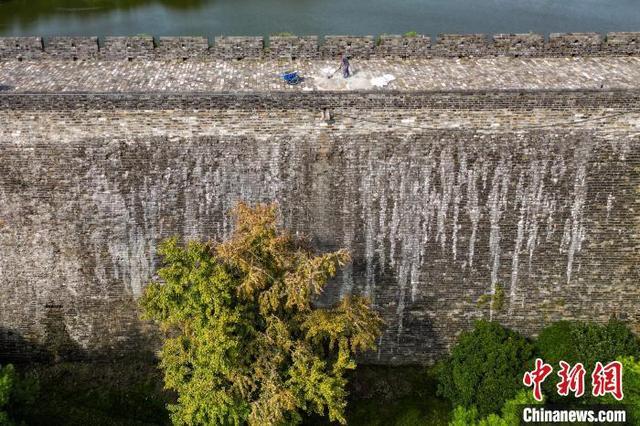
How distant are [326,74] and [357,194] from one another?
236 cm

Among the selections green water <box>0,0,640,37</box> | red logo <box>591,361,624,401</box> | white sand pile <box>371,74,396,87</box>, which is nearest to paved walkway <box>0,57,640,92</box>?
white sand pile <box>371,74,396,87</box>

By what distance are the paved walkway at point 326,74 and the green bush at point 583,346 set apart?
13.3 feet

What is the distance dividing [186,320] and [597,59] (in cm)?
889

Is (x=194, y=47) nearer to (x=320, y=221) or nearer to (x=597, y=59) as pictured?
(x=320, y=221)

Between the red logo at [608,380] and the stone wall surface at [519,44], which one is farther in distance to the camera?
the stone wall surface at [519,44]

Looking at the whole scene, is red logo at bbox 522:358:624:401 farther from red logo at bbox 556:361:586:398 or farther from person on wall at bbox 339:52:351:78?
person on wall at bbox 339:52:351:78

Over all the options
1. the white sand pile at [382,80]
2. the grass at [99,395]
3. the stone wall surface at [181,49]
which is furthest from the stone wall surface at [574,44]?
the grass at [99,395]

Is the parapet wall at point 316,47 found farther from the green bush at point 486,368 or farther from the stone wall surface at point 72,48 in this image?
the green bush at point 486,368

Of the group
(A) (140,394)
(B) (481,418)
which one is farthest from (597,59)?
(A) (140,394)

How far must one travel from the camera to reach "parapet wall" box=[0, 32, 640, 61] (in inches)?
444

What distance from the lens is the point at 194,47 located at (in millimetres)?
11359

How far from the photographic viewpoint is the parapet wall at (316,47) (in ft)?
37.0

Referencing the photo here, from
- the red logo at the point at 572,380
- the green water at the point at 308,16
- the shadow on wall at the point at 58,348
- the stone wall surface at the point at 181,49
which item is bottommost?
the shadow on wall at the point at 58,348

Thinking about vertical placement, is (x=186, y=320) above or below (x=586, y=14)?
below
